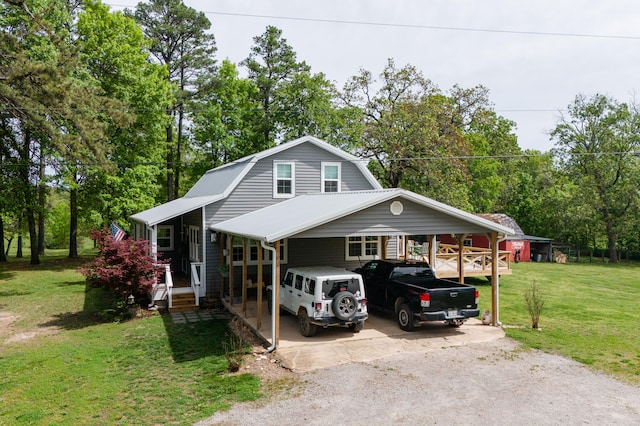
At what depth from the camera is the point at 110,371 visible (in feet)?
31.1

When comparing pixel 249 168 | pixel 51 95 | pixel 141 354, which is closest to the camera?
pixel 141 354

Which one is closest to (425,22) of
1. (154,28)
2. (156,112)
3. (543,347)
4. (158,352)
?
(543,347)

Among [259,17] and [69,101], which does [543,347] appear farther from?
[69,101]

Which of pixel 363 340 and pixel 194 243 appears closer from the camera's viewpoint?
pixel 363 340

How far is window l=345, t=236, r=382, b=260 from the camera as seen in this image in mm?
18784

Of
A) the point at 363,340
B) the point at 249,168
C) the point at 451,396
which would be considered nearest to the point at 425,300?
the point at 363,340

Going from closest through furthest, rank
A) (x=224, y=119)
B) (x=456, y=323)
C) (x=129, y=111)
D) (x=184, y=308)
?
(x=456, y=323), (x=184, y=308), (x=129, y=111), (x=224, y=119)

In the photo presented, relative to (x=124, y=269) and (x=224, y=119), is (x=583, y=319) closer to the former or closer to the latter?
(x=124, y=269)

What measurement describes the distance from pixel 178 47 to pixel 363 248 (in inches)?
1065

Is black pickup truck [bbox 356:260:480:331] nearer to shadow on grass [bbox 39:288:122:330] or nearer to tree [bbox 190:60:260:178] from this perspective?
shadow on grass [bbox 39:288:122:330]

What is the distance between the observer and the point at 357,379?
8.75m

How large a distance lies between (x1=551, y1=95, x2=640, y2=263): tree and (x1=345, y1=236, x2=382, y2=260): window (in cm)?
2918

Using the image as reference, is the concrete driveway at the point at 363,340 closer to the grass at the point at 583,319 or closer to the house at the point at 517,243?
the grass at the point at 583,319

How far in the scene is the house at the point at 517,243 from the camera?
35469mm
